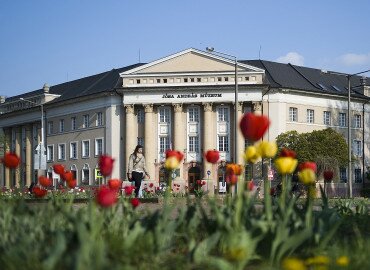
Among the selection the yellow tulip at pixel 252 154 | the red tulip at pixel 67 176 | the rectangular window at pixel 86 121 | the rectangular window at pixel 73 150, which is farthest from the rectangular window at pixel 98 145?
the yellow tulip at pixel 252 154

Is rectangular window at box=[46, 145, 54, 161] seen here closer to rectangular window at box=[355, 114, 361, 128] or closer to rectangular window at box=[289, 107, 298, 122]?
rectangular window at box=[289, 107, 298, 122]

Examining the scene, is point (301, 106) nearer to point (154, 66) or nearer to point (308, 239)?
point (154, 66)

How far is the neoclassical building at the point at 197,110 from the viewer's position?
7225 centimetres

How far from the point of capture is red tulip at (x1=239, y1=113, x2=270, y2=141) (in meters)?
5.86

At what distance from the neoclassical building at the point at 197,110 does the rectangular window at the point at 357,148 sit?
5.2 inches

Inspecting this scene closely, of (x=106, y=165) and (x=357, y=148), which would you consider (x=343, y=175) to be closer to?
(x=357, y=148)

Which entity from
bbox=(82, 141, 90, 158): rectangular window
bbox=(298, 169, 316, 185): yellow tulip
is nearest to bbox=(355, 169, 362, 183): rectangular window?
bbox=(82, 141, 90, 158): rectangular window

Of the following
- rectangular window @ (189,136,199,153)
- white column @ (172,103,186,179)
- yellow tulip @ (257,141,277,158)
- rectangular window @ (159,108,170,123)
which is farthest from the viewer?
rectangular window @ (159,108,170,123)

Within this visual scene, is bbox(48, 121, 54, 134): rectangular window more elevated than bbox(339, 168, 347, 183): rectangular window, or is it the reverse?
bbox(48, 121, 54, 134): rectangular window

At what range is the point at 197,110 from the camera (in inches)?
2926

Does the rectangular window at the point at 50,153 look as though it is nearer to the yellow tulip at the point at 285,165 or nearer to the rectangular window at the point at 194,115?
the rectangular window at the point at 194,115

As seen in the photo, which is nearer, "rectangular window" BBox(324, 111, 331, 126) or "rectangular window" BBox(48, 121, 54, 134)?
"rectangular window" BBox(324, 111, 331, 126)

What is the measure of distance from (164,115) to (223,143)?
7.73 meters

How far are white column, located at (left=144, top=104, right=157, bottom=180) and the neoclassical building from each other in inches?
4.5
